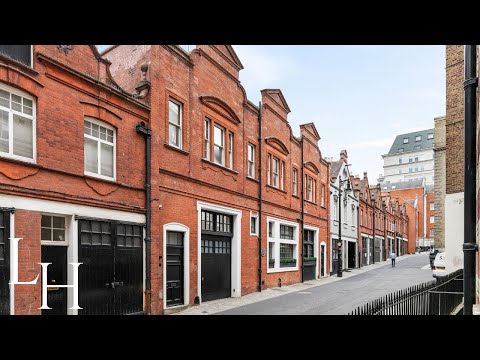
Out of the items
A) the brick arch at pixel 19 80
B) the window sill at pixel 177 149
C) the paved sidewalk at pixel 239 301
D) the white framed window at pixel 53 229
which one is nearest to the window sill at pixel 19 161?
the white framed window at pixel 53 229

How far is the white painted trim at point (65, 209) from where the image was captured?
6611 mm

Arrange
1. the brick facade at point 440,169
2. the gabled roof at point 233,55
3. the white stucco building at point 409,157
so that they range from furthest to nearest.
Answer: the brick facade at point 440,169 → the gabled roof at point 233,55 → the white stucco building at point 409,157

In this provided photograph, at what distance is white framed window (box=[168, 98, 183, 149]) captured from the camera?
35.9ft

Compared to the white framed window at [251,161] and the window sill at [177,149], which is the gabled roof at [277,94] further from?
the window sill at [177,149]

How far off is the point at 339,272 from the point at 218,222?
1186 cm

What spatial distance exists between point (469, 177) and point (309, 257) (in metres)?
16.3

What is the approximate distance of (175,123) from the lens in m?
11.1

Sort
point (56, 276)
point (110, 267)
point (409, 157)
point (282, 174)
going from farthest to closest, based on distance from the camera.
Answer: point (282, 174) < point (110, 267) < point (56, 276) < point (409, 157)

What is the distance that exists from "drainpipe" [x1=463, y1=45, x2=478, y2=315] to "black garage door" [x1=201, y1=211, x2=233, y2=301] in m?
8.58

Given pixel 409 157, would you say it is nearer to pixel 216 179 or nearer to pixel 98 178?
pixel 98 178

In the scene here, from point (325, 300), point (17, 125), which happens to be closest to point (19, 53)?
point (17, 125)

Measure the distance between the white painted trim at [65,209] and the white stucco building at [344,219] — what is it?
1426 centimetres
